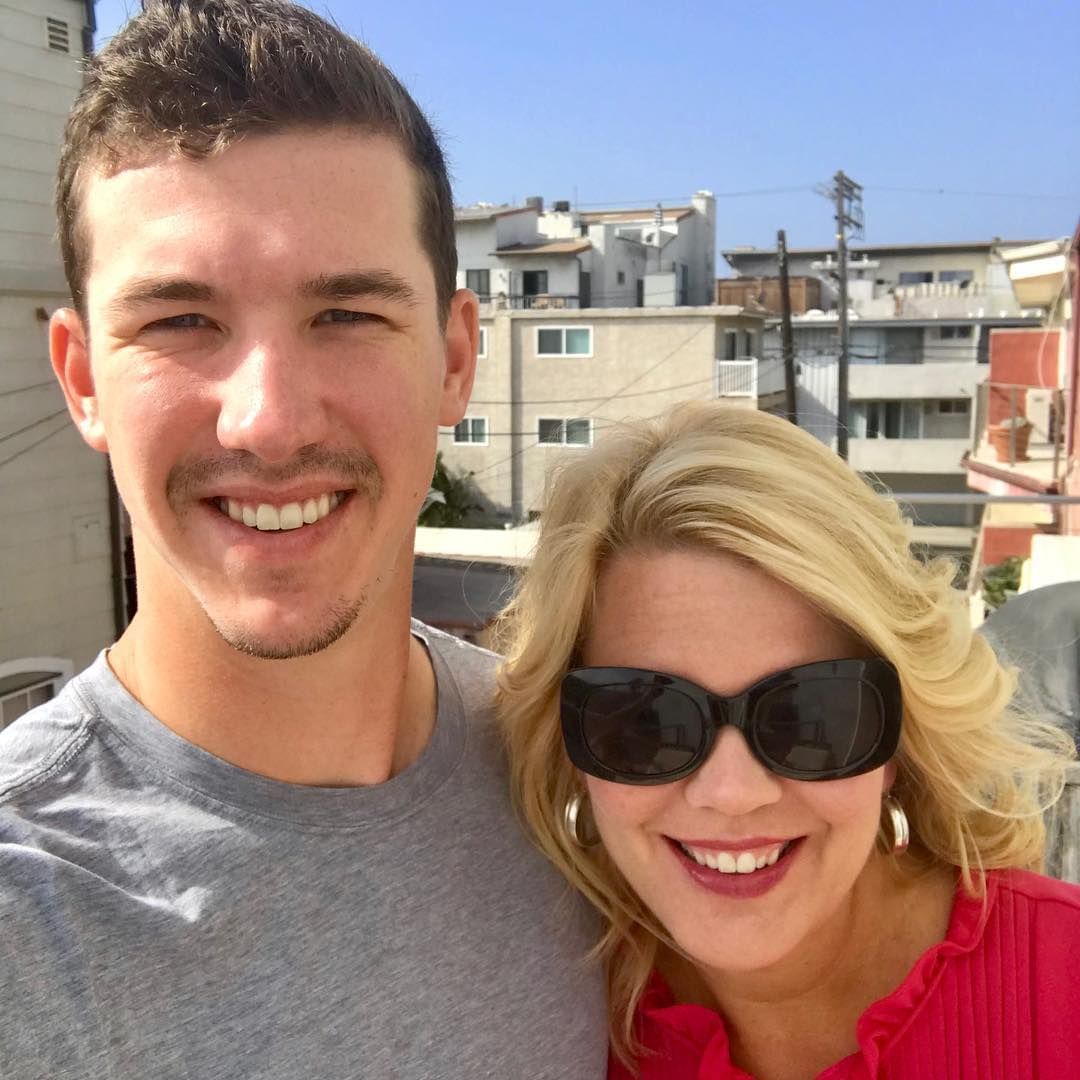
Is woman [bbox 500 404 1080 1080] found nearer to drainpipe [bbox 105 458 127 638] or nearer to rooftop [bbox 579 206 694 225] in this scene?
drainpipe [bbox 105 458 127 638]

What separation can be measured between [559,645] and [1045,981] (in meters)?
1.02

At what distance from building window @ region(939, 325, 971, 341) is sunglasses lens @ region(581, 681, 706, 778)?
3849 cm

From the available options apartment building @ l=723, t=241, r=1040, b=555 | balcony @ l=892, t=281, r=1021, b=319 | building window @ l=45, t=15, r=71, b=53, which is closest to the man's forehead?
building window @ l=45, t=15, r=71, b=53

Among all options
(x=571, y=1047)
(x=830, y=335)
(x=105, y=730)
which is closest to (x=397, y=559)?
(x=105, y=730)

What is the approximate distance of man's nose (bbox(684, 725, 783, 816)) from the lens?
1.85m

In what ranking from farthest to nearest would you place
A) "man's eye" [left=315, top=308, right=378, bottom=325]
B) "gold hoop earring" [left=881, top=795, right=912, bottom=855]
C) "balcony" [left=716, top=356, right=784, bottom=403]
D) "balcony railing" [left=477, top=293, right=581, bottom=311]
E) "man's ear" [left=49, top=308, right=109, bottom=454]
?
"balcony railing" [left=477, top=293, right=581, bottom=311]
"balcony" [left=716, top=356, right=784, bottom=403]
"gold hoop earring" [left=881, top=795, right=912, bottom=855]
"man's ear" [left=49, top=308, right=109, bottom=454]
"man's eye" [left=315, top=308, right=378, bottom=325]

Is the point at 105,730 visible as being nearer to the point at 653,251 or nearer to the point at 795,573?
the point at 795,573

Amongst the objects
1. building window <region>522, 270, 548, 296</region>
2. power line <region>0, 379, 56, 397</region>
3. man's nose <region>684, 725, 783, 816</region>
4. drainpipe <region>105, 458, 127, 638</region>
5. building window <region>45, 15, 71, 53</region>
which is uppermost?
building window <region>45, 15, 71, 53</region>

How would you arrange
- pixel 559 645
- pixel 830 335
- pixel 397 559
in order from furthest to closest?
pixel 830 335 < pixel 559 645 < pixel 397 559

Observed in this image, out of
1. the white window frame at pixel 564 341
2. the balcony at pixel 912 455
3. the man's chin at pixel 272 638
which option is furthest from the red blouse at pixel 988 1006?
the balcony at pixel 912 455

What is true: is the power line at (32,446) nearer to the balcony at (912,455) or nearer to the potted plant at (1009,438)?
the potted plant at (1009,438)

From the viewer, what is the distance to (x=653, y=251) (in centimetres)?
3834

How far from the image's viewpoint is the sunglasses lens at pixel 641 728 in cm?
187

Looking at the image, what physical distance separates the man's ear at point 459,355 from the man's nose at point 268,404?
448 millimetres
